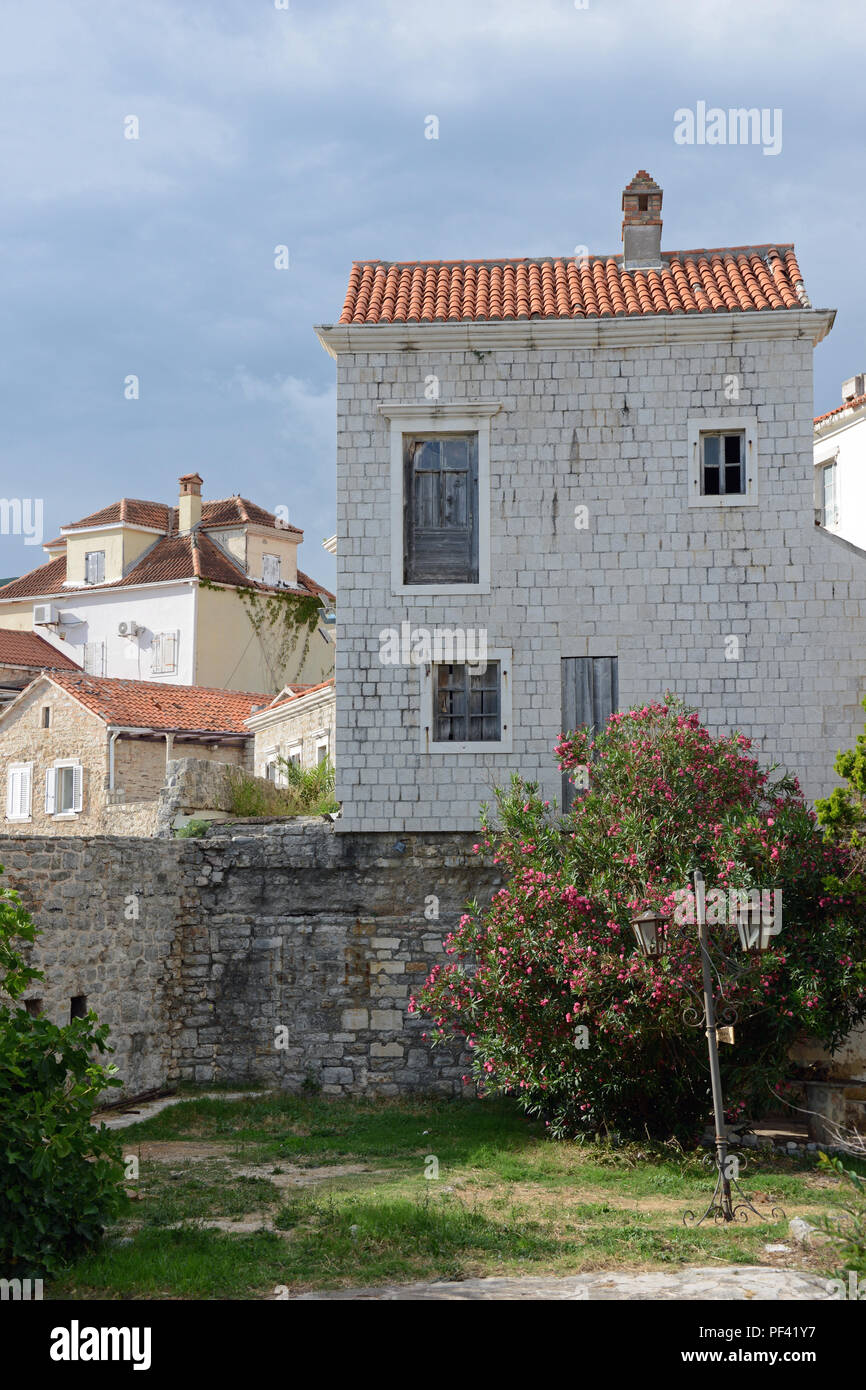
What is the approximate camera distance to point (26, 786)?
30141mm

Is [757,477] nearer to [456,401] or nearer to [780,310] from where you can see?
[780,310]

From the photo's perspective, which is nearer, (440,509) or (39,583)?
(440,509)

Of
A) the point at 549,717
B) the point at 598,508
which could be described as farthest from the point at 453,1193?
the point at 598,508

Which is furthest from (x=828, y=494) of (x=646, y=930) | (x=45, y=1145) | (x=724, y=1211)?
(x=45, y=1145)

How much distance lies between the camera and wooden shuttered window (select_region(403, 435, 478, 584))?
60.1 ft

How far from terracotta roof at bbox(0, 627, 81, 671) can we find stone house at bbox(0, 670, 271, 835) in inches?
423

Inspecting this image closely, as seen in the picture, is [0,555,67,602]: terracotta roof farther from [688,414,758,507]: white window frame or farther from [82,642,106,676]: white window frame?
[688,414,758,507]: white window frame

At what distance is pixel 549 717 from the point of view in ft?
58.8

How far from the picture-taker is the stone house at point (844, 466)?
29.5 m

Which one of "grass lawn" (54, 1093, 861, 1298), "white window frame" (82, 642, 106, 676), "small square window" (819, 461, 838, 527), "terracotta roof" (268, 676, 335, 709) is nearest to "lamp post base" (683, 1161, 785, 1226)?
"grass lawn" (54, 1093, 861, 1298)

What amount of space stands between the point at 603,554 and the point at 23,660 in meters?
28.0

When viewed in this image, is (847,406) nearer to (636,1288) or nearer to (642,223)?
(642,223)

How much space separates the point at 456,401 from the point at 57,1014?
953cm

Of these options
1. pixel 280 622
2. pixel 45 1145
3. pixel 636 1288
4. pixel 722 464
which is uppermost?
pixel 280 622
